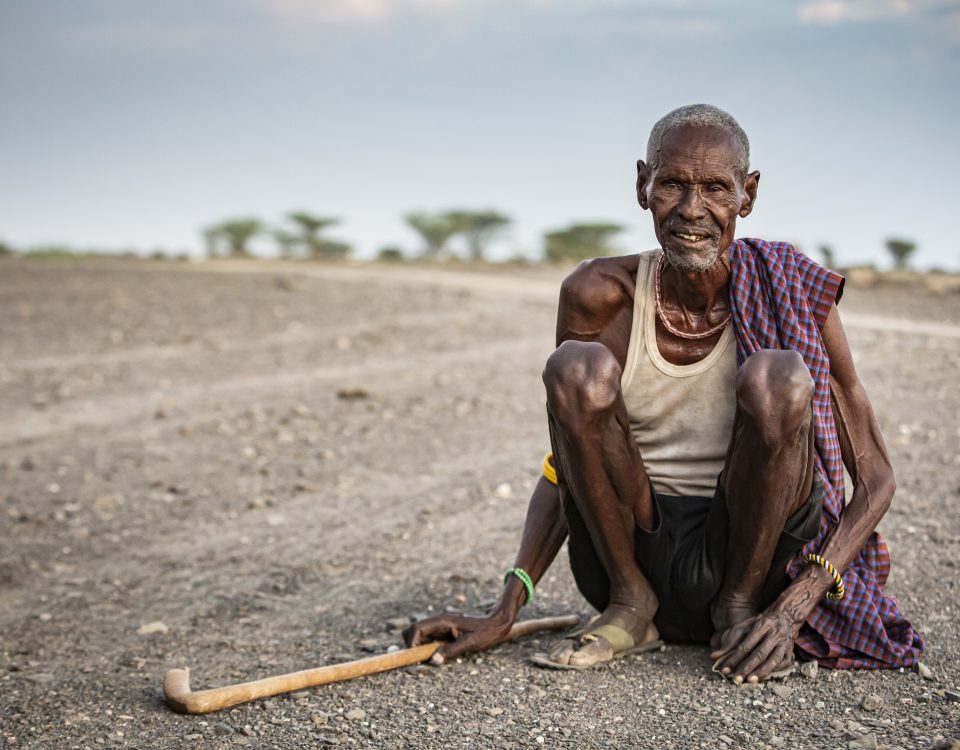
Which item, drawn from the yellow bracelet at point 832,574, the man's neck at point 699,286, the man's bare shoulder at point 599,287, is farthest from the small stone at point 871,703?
the man's bare shoulder at point 599,287

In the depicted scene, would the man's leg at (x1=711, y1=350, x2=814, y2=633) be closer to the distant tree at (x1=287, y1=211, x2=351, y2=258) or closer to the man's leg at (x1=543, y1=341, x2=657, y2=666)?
the man's leg at (x1=543, y1=341, x2=657, y2=666)

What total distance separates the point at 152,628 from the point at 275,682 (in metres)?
0.96

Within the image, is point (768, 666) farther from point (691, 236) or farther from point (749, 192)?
point (749, 192)

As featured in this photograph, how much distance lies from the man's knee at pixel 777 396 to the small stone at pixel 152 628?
2.02 meters

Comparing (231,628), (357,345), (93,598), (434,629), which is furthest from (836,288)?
(357,345)

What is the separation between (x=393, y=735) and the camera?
2.46m

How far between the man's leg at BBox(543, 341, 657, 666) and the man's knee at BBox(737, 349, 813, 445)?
1.04 ft

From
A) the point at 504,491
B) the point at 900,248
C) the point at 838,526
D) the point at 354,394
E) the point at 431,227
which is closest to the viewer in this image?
the point at 838,526

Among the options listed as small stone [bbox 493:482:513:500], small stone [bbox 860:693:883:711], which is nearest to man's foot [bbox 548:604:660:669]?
small stone [bbox 860:693:883:711]

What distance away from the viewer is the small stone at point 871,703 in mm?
2525

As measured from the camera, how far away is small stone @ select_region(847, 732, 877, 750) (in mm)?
2316

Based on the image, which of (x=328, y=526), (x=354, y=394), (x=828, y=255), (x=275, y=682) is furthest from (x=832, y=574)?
(x=828, y=255)

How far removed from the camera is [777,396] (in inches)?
96.3

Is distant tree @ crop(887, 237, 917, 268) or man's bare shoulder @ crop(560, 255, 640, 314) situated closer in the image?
man's bare shoulder @ crop(560, 255, 640, 314)
